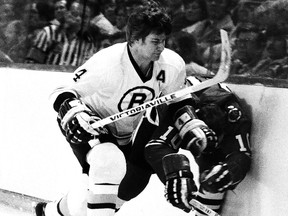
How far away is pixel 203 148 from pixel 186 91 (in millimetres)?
232

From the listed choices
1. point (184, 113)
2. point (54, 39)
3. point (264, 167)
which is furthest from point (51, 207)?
point (54, 39)

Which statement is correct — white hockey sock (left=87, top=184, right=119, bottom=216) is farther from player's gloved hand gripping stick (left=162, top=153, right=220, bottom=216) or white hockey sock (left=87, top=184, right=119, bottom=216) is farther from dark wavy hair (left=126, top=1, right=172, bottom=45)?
dark wavy hair (left=126, top=1, right=172, bottom=45)

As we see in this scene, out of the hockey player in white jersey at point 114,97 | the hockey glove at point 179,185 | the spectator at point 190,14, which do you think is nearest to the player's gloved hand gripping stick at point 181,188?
the hockey glove at point 179,185

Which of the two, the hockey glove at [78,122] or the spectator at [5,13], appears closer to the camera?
the hockey glove at [78,122]

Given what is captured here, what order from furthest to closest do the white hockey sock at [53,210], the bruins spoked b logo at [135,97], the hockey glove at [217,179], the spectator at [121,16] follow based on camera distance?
the spectator at [121,16], the white hockey sock at [53,210], the bruins spoked b logo at [135,97], the hockey glove at [217,179]

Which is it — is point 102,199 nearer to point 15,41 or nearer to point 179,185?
point 179,185

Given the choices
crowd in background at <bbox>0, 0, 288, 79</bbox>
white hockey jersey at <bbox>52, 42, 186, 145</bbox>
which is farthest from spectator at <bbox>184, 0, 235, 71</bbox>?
white hockey jersey at <bbox>52, 42, 186, 145</bbox>

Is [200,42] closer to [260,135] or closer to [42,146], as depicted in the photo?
[260,135]

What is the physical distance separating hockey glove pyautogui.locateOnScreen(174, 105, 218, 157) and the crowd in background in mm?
343

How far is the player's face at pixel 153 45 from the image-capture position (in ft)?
7.70

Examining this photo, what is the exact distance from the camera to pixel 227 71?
2.27m

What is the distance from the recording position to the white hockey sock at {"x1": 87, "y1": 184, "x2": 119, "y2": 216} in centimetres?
232

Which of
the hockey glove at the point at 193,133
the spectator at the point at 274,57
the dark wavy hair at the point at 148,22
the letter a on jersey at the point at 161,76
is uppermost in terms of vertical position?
the dark wavy hair at the point at 148,22

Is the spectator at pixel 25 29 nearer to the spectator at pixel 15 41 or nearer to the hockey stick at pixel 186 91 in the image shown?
the spectator at pixel 15 41
